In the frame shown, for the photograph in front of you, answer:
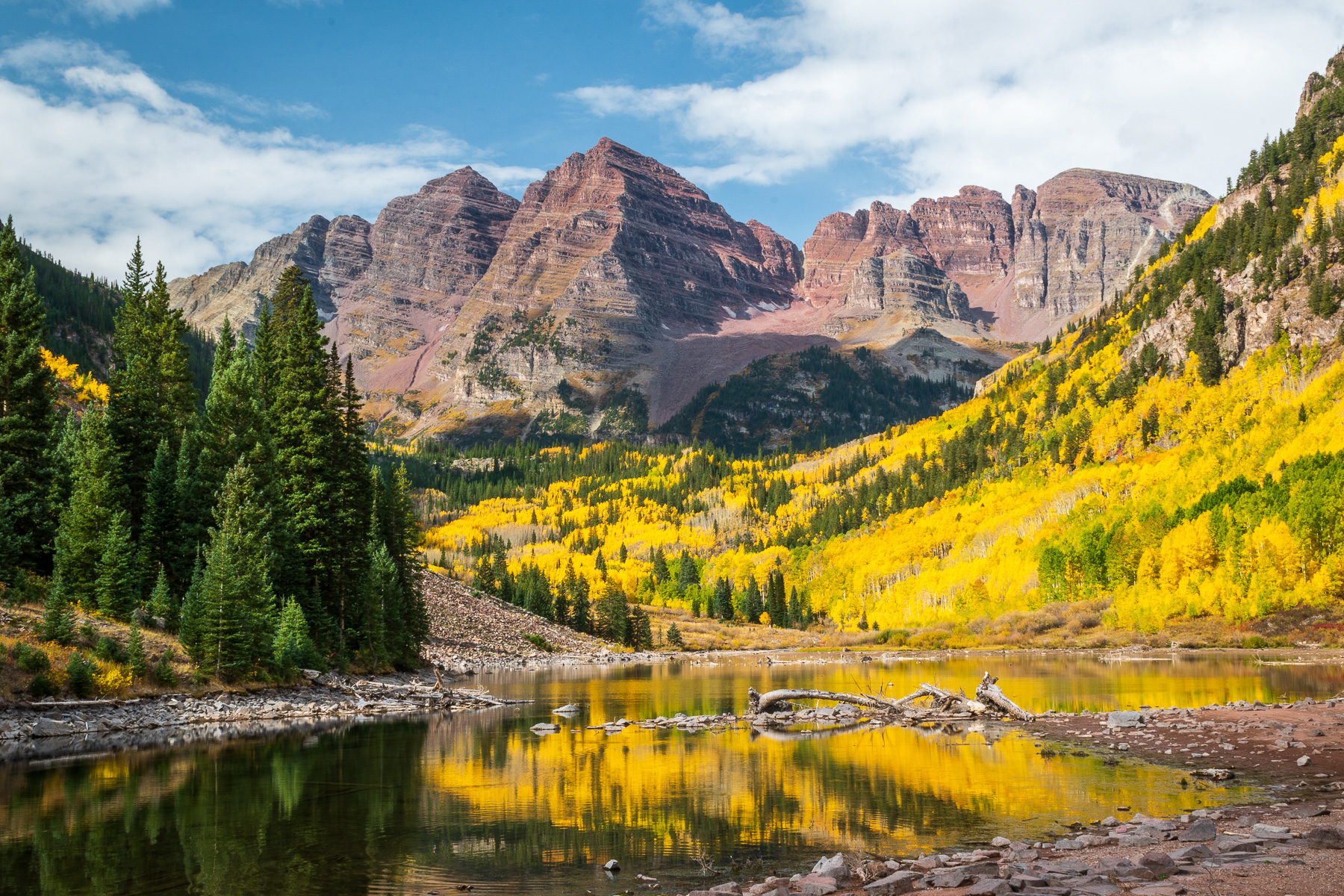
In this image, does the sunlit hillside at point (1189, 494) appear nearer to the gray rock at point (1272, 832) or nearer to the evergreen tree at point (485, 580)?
the evergreen tree at point (485, 580)

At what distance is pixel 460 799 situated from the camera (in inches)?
918

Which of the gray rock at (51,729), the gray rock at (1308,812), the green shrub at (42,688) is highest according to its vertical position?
the green shrub at (42,688)

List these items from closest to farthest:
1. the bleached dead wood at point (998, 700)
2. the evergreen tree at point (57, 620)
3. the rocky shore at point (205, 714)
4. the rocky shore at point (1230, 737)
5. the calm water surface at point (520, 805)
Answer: the calm water surface at point (520, 805) → the rocky shore at point (1230, 737) → the rocky shore at point (205, 714) → the evergreen tree at point (57, 620) → the bleached dead wood at point (998, 700)

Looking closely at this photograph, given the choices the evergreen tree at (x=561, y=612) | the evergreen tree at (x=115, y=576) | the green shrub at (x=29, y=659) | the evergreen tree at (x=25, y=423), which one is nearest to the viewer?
the green shrub at (x=29, y=659)

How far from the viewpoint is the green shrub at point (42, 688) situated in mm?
35250

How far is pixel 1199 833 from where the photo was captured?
50.1 ft

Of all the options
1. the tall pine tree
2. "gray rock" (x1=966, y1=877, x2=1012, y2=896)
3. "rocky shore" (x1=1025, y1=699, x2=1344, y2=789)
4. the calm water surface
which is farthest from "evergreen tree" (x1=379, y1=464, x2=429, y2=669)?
"gray rock" (x1=966, y1=877, x2=1012, y2=896)

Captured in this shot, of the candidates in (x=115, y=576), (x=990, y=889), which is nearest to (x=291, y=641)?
(x=115, y=576)

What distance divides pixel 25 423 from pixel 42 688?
1993 centimetres

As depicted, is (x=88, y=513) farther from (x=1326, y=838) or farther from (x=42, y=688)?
(x=1326, y=838)

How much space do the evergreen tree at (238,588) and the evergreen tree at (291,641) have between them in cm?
54

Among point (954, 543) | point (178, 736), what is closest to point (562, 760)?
point (178, 736)

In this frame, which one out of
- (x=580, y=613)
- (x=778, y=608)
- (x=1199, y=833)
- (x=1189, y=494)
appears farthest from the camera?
(x=778, y=608)

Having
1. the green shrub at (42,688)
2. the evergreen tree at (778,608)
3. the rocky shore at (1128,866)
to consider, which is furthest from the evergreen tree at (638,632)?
the rocky shore at (1128,866)
